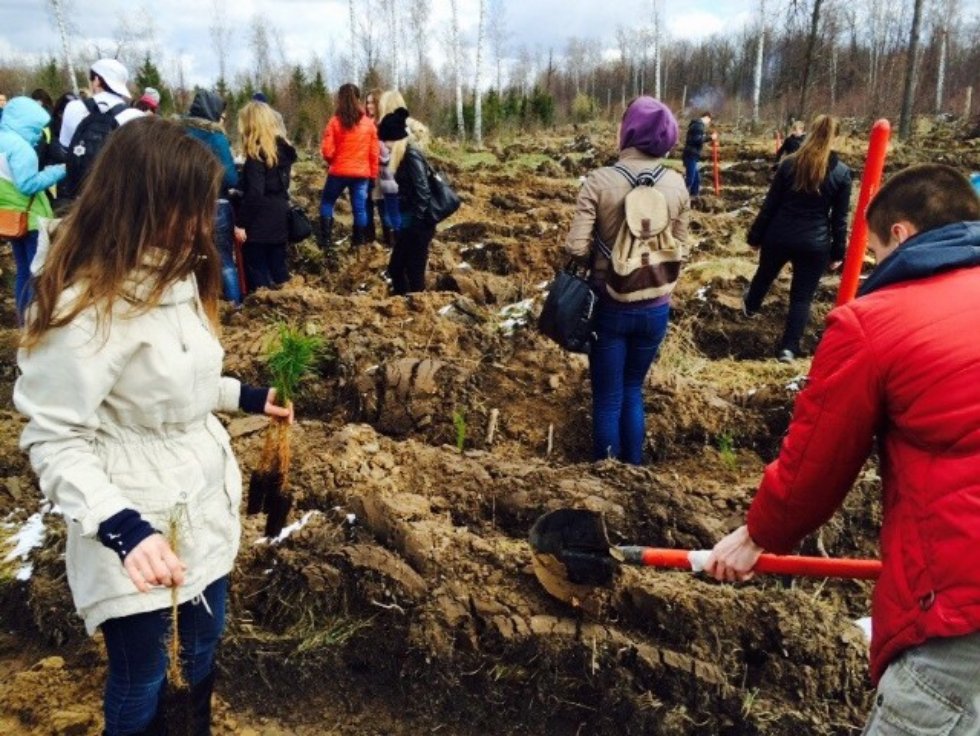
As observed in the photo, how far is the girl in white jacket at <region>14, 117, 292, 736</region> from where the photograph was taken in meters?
1.58

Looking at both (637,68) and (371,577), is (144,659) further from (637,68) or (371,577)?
(637,68)

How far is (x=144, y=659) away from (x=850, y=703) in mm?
2170

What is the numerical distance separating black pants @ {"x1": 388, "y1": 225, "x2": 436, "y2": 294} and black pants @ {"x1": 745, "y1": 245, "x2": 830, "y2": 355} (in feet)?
8.34

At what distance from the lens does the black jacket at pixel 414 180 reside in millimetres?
5582

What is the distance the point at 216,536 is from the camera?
1924 millimetres

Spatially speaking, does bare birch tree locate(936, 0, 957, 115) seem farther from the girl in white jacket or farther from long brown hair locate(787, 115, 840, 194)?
the girl in white jacket

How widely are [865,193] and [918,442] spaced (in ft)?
7.73

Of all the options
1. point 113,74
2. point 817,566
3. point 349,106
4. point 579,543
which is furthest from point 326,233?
point 817,566

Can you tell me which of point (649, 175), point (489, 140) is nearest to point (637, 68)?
point (489, 140)

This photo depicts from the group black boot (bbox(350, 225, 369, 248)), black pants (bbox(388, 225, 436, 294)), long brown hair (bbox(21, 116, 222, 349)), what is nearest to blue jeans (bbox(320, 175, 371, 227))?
black boot (bbox(350, 225, 369, 248))

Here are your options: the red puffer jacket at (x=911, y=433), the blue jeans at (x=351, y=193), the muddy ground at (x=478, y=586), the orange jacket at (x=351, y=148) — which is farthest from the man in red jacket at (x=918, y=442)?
the blue jeans at (x=351, y=193)

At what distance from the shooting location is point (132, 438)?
1739 mm

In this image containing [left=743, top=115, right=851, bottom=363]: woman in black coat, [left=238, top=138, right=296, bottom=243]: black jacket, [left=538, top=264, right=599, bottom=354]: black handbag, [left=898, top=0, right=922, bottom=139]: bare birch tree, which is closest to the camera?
[left=538, top=264, right=599, bottom=354]: black handbag

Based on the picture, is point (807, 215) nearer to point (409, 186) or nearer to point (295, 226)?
point (409, 186)
